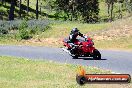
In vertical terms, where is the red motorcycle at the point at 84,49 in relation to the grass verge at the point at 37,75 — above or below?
above

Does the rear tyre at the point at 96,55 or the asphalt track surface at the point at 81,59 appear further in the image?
the rear tyre at the point at 96,55

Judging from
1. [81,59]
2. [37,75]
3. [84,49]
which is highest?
[84,49]

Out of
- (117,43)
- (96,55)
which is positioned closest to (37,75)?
(96,55)

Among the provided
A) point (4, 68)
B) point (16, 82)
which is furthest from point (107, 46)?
point (16, 82)

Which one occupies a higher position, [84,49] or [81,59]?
[84,49]

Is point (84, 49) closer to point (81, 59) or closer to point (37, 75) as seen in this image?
point (81, 59)

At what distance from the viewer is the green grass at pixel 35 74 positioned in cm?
1531

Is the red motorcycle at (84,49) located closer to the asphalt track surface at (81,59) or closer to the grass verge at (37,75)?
the asphalt track surface at (81,59)

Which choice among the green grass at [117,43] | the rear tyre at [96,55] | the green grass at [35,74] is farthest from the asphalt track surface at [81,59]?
the green grass at [117,43]

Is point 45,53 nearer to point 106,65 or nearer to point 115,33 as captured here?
point 106,65

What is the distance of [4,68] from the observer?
18797mm

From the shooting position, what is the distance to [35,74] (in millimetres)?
17594

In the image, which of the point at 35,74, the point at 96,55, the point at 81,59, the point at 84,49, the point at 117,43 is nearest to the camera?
the point at 35,74

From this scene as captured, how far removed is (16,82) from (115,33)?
22.3 meters
